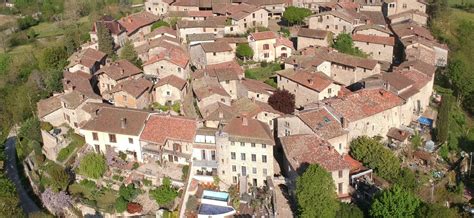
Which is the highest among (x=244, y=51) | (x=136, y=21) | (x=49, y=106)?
(x=136, y=21)

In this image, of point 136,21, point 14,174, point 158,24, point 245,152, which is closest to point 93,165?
point 245,152

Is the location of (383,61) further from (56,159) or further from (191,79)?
(56,159)

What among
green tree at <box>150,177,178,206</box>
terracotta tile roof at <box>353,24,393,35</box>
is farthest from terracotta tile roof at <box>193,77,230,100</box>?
terracotta tile roof at <box>353,24,393,35</box>

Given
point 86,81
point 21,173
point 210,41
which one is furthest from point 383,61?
point 21,173

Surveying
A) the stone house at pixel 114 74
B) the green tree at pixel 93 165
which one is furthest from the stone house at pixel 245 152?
the stone house at pixel 114 74

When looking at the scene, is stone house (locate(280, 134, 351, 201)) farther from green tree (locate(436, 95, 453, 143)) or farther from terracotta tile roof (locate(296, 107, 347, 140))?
green tree (locate(436, 95, 453, 143))

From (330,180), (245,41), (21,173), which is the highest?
(245,41)

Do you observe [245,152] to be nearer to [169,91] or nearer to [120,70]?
[169,91]
